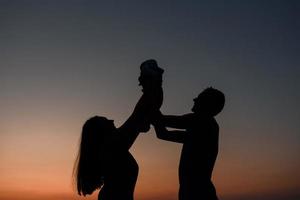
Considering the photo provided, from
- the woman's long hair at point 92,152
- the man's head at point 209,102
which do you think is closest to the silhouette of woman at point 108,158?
the woman's long hair at point 92,152

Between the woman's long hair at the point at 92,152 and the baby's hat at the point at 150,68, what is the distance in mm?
1403

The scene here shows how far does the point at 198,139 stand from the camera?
6.84m

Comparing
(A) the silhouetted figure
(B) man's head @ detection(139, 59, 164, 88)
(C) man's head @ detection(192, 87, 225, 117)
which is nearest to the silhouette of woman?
(B) man's head @ detection(139, 59, 164, 88)

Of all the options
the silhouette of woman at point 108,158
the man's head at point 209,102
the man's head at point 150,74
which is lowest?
the silhouette of woman at point 108,158

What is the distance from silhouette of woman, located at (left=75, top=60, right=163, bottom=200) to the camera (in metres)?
5.24

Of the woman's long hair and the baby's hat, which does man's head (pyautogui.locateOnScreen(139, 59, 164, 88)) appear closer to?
the baby's hat

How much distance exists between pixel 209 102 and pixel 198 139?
1.73ft

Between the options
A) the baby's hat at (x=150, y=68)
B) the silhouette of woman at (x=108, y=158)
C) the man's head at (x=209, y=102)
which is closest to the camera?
the silhouette of woman at (x=108, y=158)

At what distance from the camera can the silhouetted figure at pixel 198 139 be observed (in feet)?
21.9

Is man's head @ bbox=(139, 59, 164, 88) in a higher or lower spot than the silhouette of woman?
higher

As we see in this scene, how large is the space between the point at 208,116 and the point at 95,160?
2111 mm

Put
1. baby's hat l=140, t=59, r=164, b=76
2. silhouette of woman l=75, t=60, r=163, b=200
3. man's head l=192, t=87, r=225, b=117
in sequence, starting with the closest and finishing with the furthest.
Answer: silhouette of woman l=75, t=60, r=163, b=200 < baby's hat l=140, t=59, r=164, b=76 < man's head l=192, t=87, r=225, b=117

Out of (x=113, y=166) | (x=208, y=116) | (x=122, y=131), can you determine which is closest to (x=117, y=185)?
(x=113, y=166)

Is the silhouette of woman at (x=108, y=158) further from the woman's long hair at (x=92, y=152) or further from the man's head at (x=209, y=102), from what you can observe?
the man's head at (x=209, y=102)
